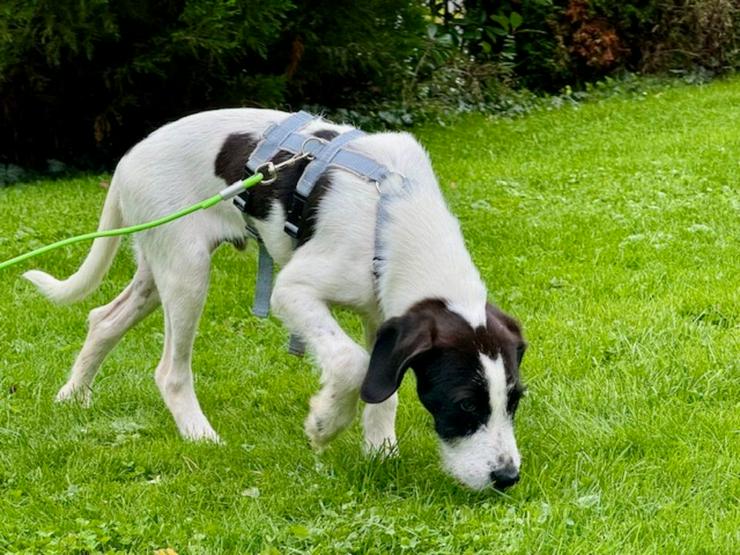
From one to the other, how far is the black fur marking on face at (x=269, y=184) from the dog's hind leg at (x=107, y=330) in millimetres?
798

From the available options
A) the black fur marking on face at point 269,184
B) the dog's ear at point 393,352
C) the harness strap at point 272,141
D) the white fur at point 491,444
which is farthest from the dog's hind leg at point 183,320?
the white fur at point 491,444

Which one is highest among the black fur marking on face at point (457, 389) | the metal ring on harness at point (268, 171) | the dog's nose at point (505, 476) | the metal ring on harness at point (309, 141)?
the metal ring on harness at point (309, 141)

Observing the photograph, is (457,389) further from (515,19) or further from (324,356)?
(515,19)

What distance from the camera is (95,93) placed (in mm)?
11672

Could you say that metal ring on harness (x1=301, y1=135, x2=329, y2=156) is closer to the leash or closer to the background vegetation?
the leash

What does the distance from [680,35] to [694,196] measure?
9748 millimetres

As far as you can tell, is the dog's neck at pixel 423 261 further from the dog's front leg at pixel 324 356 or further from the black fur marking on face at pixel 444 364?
the dog's front leg at pixel 324 356

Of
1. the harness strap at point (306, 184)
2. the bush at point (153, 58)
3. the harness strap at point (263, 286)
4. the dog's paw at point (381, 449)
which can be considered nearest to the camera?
the dog's paw at point (381, 449)

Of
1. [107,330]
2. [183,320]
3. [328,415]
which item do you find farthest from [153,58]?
[328,415]

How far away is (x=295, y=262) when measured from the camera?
4168 millimetres

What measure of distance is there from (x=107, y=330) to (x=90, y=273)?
0.29 m

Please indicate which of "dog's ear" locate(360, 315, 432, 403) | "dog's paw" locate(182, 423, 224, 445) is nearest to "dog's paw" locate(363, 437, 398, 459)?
"dog's ear" locate(360, 315, 432, 403)

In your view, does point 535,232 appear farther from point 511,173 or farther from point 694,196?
point 511,173

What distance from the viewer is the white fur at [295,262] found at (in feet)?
12.8
